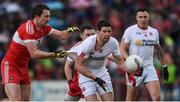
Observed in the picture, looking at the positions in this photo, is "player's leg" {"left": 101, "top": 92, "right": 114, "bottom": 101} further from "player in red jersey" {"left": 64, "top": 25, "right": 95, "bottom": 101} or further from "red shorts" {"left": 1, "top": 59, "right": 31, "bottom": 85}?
"red shorts" {"left": 1, "top": 59, "right": 31, "bottom": 85}

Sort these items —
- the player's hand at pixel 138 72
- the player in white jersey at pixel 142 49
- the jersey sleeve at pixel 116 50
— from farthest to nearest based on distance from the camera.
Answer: the player in white jersey at pixel 142 49 < the player's hand at pixel 138 72 < the jersey sleeve at pixel 116 50

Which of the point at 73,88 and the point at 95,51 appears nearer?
the point at 95,51

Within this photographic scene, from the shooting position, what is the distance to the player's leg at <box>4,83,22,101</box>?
13172 mm

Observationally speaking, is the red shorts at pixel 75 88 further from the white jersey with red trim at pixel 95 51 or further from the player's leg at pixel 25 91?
the player's leg at pixel 25 91

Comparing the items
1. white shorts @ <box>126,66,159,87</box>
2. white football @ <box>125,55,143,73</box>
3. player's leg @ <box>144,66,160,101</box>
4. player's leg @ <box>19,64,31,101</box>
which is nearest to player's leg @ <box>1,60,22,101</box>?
player's leg @ <box>19,64,31,101</box>

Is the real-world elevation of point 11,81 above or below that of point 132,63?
below

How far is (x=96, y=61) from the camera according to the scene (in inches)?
530

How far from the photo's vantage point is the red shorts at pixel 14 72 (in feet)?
43.8

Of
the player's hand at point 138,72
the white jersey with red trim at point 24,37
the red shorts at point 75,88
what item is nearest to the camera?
the white jersey with red trim at point 24,37

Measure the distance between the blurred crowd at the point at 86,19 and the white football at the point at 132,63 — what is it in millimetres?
7074

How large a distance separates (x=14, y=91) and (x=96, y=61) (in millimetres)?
1726

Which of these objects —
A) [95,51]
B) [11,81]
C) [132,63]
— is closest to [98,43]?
[95,51]

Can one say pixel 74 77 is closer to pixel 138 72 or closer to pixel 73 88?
pixel 73 88

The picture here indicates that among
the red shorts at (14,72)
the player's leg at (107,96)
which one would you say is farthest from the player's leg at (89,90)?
the red shorts at (14,72)
